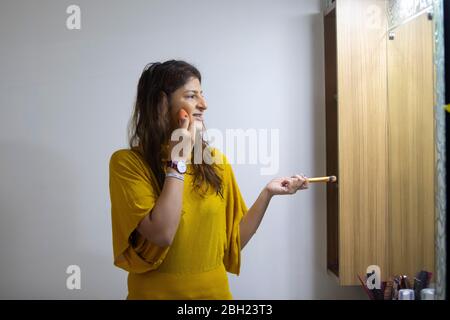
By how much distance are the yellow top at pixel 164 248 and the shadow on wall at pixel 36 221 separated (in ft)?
1.71

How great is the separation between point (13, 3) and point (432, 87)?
1.14 meters

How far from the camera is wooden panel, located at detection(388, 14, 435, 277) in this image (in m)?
1.07

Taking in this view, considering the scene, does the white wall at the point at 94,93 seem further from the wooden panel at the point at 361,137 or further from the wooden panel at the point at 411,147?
the wooden panel at the point at 411,147

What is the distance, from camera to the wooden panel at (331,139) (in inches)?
56.5

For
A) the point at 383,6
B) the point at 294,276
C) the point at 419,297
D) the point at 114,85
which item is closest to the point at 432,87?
the point at 383,6

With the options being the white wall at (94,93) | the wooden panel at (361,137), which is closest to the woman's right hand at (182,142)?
the white wall at (94,93)

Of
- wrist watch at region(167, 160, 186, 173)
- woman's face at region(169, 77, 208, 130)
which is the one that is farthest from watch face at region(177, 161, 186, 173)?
woman's face at region(169, 77, 208, 130)

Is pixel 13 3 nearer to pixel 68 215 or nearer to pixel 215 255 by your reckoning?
pixel 68 215

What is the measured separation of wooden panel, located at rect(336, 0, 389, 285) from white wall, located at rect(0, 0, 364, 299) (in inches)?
5.0

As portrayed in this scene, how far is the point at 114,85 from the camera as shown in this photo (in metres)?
1.35

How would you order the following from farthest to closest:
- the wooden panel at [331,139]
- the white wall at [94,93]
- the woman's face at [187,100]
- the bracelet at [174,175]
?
the wooden panel at [331,139] → the white wall at [94,93] → the woman's face at [187,100] → the bracelet at [174,175]

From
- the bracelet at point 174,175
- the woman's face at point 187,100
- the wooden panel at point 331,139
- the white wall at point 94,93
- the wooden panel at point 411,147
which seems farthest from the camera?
the wooden panel at point 331,139

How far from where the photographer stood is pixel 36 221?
4.44ft

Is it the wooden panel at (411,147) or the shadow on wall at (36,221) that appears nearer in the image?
the wooden panel at (411,147)
